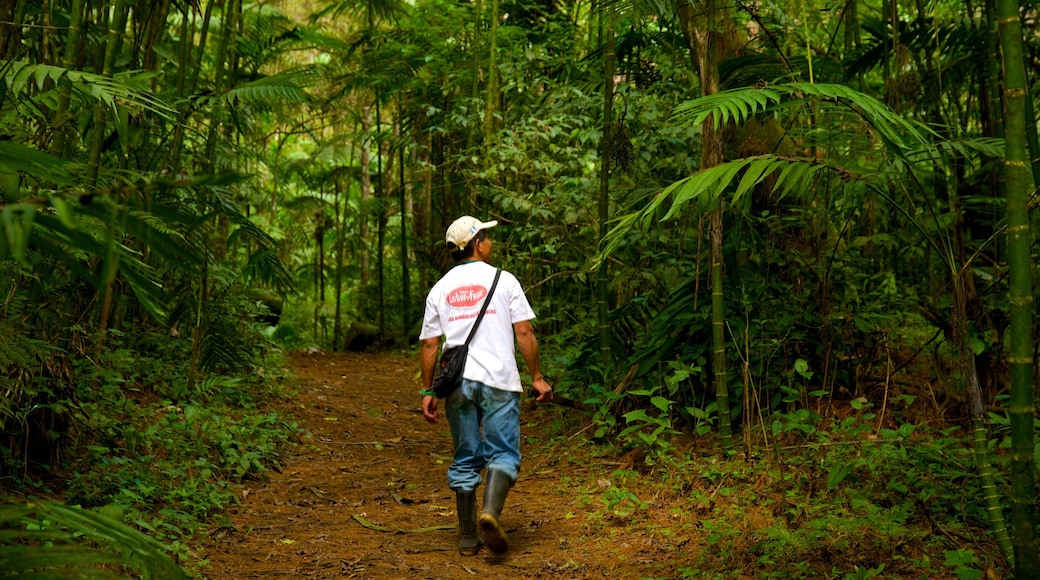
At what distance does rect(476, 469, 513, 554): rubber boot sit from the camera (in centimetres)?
401

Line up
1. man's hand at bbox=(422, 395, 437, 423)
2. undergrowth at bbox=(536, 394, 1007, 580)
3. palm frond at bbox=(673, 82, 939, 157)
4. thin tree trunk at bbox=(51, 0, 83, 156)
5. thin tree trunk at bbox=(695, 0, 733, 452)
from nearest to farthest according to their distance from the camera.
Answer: palm frond at bbox=(673, 82, 939, 157) < undergrowth at bbox=(536, 394, 1007, 580) < thin tree trunk at bbox=(51, 0, 83, 156) < man's hand at bbox=(422, 395, 437, 423) < thin tree trunk at bbox=(695, 0, 733, 452)

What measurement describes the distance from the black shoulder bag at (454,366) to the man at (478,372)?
0.02 m

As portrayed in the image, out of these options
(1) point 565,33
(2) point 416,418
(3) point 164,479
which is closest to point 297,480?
(3) point 164,479

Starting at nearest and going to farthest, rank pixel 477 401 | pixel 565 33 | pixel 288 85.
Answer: pixel 477 401
pixel 288 85
pixel 565 33

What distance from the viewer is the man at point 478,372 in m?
4.22

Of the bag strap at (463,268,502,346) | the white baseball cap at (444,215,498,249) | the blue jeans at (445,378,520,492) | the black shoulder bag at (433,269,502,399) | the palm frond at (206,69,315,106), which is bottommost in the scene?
the blue jeans at (445,378,520,492)

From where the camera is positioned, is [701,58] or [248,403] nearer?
[701,58]

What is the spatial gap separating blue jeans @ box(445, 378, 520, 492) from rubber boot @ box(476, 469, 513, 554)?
0.24 feet

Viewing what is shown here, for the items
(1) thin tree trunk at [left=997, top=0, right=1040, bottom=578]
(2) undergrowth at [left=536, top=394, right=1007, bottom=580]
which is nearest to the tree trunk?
(2) undergrowth at [left=536, top=394, right=1007, bottom=580]

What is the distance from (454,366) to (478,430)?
1.22 ft

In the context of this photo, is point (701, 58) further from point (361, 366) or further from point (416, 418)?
point (361, 366)

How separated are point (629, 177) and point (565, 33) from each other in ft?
8.85

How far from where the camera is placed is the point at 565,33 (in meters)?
8.89

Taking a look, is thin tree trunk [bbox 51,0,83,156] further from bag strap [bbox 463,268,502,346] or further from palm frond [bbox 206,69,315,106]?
bag strap [bbox 463,268,502,346]
